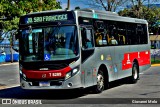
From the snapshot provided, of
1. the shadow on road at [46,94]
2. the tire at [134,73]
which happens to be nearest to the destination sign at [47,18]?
the shadow on road at [46,94]

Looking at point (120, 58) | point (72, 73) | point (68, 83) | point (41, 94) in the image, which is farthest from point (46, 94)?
point (120, 58)

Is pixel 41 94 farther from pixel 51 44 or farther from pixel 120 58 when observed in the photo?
pixel 120 58

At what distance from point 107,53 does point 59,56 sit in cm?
309

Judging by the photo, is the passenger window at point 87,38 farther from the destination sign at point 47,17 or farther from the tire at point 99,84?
the tire at point 99,84

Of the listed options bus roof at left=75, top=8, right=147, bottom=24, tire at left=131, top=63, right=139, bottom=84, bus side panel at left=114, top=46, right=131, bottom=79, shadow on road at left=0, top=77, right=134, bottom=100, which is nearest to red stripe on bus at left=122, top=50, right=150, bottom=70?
bus side panel at left=114, top=46, right=131, bottom=79

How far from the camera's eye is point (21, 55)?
42.8 feet

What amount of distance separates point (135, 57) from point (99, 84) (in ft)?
15.2

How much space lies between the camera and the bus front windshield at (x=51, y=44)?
40.6 feet

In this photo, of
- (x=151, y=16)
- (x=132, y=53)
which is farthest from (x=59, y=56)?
(x=151, y=16)

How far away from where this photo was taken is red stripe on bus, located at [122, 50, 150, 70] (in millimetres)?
16925

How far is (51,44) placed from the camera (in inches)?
493

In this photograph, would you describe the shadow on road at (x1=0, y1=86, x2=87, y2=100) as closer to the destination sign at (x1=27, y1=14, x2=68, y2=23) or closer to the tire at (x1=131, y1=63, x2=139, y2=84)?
the destination sign at (x1=27, y1=14, x2=68, y2=23)

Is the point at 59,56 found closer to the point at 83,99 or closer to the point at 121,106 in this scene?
the point at 83,99

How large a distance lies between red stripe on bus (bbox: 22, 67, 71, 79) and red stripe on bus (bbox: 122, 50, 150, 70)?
4.98m
